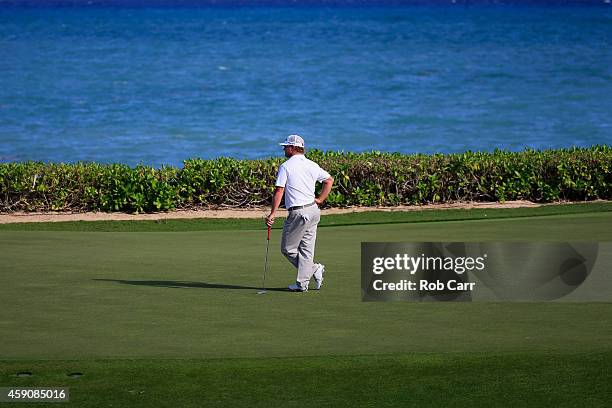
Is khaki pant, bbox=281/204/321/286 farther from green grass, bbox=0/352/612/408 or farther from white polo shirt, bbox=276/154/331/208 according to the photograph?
green grass, bbox=0/352/612/408

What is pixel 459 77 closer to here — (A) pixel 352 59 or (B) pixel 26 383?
Answer: (A) pixel 352 59

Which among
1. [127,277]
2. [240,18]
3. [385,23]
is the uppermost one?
[240,18]

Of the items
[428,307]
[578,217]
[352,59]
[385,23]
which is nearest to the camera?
[428,307]

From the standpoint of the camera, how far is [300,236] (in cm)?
1428

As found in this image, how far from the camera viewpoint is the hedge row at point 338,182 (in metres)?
24.8

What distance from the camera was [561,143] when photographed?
61.3m

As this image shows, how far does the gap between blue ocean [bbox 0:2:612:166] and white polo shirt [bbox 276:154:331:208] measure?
3989cm

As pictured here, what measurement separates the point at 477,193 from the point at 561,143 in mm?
36628

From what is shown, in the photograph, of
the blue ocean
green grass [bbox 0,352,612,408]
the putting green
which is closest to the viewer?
green grass [bbox 0,352,612,408]

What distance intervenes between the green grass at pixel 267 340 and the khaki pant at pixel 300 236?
1.44ft

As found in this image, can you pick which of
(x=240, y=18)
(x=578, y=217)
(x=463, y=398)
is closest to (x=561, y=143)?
(x=578, y=217)

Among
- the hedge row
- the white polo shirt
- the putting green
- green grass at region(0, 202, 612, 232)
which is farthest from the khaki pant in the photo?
the hedge row

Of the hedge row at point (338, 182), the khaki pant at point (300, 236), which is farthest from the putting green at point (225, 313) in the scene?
the hedge row at point (338, 182)

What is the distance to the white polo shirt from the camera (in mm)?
14227
